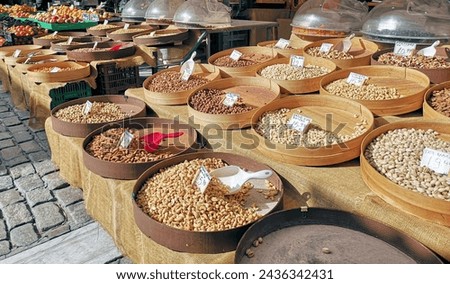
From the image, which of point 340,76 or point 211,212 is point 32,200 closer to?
point 211,212

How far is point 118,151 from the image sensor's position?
2037mm

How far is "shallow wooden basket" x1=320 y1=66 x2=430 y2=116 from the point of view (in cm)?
207

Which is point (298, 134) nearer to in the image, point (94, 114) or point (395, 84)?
point (395, 84)

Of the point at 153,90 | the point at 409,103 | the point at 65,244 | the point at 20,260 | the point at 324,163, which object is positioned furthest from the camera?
the point at 153,90

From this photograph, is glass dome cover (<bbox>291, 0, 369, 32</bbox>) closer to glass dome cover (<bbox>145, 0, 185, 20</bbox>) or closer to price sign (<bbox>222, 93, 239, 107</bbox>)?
price sign (<bbox>222, 93, 239, 107</bbox>)

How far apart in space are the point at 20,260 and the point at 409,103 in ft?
8.33

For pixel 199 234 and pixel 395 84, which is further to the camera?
pixel 395 84

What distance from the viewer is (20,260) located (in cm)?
231

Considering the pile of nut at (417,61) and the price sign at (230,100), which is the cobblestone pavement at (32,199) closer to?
the price sign at (230,100)

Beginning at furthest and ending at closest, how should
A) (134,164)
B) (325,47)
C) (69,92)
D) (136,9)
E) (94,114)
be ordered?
(136,9) → (69,92) → (325,47) → (94,114) → (134,164)

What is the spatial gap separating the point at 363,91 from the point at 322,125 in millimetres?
452

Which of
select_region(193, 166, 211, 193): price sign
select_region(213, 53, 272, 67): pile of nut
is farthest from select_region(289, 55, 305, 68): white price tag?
Result: select_region(193, 166, 211, 193): price sign

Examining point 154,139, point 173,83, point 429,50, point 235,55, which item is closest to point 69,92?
point 173,83

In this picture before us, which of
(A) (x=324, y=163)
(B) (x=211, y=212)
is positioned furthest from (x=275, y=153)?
(B) (x=211, y=212)
